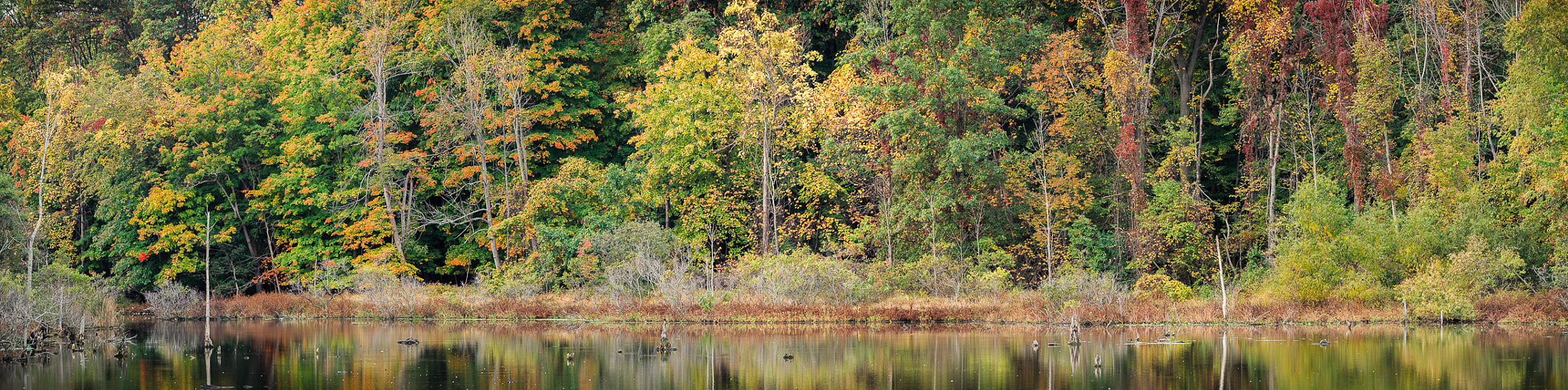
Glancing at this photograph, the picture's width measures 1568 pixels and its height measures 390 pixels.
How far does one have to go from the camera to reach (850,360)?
2698cm

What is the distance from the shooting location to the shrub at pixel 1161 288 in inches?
1572

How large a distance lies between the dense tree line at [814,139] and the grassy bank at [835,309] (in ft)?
2.74

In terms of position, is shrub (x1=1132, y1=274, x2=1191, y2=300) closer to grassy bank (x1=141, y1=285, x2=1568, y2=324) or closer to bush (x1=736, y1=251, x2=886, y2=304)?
grassy bank (x1=141, y1=285, x2=1568, y2=324)

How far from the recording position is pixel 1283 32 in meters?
41.6

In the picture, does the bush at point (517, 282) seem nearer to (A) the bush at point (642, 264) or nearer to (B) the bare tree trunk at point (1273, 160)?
(A) the bush at point (642, 264)

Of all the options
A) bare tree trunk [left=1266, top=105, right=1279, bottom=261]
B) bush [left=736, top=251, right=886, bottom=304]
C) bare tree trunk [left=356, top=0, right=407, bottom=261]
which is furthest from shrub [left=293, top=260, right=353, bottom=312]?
bare tree trunk [left=1266, top=105, right=1279, bottom=261]

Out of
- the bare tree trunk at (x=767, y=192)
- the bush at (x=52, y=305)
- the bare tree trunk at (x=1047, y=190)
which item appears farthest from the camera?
the bare tree trunk at (x=767, y=192)

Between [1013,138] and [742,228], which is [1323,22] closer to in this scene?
[1013,138]

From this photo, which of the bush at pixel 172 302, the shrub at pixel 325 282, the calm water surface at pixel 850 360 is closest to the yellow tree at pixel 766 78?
the calm water surface at pixel 850 360

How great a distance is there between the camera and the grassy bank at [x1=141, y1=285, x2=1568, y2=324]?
1420 inches

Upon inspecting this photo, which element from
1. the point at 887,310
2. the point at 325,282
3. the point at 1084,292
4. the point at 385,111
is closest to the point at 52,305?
the point at 325,282

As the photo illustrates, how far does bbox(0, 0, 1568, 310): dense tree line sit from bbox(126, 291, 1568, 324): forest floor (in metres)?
0.82

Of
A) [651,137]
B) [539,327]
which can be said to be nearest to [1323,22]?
[651,137]

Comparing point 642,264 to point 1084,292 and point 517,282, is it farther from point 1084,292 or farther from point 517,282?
point 1084,292
